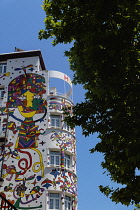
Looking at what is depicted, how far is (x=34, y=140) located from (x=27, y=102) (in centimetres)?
388

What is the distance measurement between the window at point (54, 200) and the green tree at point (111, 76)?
11.2 metres

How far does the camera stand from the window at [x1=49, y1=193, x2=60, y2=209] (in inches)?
869

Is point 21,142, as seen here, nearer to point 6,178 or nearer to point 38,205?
point 6,178

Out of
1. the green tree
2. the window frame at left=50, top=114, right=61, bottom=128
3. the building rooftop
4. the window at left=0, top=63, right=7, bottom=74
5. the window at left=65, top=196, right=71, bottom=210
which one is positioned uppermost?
the building rooftop

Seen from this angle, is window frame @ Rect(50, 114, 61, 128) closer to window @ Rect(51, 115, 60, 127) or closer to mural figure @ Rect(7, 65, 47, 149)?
window @ Rect(51, 115, 60, 127)

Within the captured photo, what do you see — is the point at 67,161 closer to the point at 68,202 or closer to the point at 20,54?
the point at 68,202

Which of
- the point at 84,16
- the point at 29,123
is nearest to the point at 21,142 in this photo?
the point at 29,123

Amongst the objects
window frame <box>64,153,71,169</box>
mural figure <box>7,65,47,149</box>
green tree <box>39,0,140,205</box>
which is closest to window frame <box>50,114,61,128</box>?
mural figure <box>7,65,47,149</box>

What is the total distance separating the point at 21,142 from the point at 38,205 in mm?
5455

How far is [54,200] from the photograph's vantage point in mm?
22328

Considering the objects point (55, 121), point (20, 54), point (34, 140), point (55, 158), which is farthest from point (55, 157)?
point (20, 54)

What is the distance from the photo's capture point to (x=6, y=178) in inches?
917

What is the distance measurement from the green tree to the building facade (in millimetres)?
11567

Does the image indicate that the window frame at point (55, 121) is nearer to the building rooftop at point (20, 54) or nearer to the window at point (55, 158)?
the window at point (55, 158)
